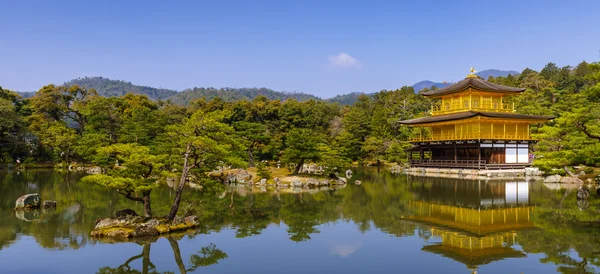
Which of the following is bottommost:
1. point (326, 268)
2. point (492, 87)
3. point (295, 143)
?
point (326, 268)

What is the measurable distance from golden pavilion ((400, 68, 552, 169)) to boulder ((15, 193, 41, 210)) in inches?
1144

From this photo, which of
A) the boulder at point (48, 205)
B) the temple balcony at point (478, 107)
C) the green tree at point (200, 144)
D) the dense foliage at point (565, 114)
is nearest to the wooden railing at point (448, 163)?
the dense foliage at point (565, 114)

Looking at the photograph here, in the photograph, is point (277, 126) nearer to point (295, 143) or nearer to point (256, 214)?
point (295, 143)

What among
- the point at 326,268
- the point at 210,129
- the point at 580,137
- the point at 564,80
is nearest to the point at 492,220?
the point at 326,268

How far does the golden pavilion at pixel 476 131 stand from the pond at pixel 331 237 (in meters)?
12.5

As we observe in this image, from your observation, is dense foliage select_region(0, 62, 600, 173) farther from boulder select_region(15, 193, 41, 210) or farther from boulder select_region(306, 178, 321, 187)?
boulder select_region(15, 193, 41, 210)

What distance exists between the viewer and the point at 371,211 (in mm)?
18562

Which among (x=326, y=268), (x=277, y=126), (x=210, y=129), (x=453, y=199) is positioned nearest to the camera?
(x=326, y=268)

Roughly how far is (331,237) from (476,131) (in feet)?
86.8

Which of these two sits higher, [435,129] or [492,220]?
[435,129]

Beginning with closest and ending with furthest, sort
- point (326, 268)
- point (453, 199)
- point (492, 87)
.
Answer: point (326, 268) → point (453, 199) → point (492, 87)

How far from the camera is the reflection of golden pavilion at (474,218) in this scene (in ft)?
38.3

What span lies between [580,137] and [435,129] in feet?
49.6

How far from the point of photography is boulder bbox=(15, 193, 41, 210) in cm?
1858
